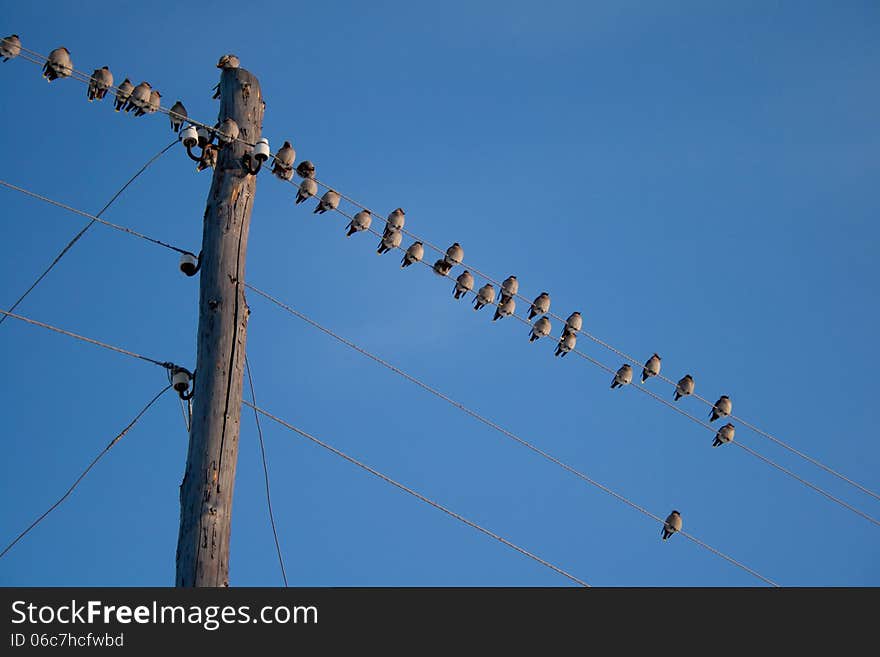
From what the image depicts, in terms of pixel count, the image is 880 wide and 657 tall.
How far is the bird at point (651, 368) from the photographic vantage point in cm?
1753

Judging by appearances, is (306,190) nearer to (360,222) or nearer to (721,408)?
(360,222)

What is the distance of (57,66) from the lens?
508 inches

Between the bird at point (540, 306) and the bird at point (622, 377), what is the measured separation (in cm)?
140

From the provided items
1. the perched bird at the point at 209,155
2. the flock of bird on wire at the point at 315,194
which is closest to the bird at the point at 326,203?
the flock of bird on wire at the point at 315,194

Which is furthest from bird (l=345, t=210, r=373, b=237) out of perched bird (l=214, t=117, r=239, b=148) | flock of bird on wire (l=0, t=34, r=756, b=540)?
perched bird (l=214, t=117, r=239, b=148)

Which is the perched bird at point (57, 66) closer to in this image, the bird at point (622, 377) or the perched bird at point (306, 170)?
the perched bird at point (306, 170)

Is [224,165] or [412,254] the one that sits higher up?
[412,254]

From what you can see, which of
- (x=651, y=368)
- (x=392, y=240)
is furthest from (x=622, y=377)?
(x=392, y=240)

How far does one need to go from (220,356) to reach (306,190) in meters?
4.40

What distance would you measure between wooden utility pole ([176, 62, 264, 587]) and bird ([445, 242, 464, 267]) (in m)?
5.23
